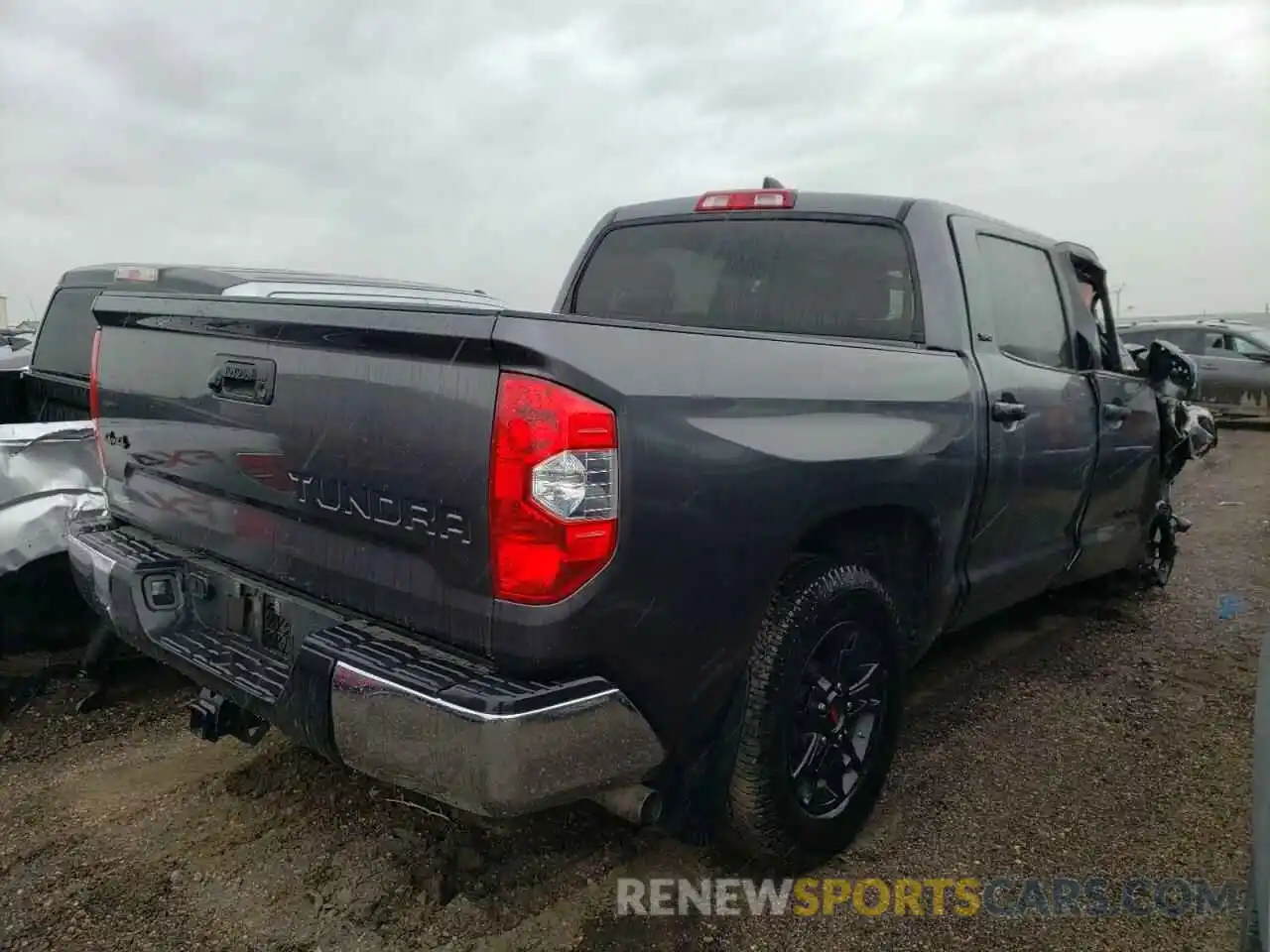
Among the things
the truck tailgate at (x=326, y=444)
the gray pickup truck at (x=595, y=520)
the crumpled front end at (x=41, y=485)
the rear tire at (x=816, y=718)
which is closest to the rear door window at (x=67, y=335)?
the crumpled front end at (x=41, y=485)

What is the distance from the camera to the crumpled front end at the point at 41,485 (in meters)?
3.40

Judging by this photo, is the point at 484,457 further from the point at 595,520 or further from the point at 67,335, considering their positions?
the point at 67,335

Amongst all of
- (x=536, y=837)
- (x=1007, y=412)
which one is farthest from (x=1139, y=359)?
(x=536, y=837)

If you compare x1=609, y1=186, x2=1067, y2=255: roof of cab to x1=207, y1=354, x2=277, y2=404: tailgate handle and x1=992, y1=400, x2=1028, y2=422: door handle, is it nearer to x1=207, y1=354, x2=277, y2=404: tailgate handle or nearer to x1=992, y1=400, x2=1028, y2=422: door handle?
x1=992, y1=400, x2=1028, y2=422: door handle

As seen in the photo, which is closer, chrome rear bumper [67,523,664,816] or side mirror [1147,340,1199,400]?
chrome rear bumper [67,523,664,816]

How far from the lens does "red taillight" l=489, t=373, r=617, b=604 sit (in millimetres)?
1871

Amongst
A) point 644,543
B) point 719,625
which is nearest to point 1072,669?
point 719,625

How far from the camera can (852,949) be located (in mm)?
2406

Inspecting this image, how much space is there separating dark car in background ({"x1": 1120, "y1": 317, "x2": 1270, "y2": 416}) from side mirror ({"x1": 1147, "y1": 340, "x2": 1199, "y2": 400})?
1104cm

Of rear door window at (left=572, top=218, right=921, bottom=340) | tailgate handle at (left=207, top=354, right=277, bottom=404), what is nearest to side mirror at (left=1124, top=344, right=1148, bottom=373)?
rear door window at (left=572, top=218, right=921, bottom=340)

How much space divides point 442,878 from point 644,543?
1.25 metres

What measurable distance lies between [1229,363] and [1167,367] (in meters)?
11.9

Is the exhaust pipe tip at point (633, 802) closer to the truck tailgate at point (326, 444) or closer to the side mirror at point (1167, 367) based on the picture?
the truck tailgate at point (326, 444)

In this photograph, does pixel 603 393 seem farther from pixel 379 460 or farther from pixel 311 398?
pixel 311 398
